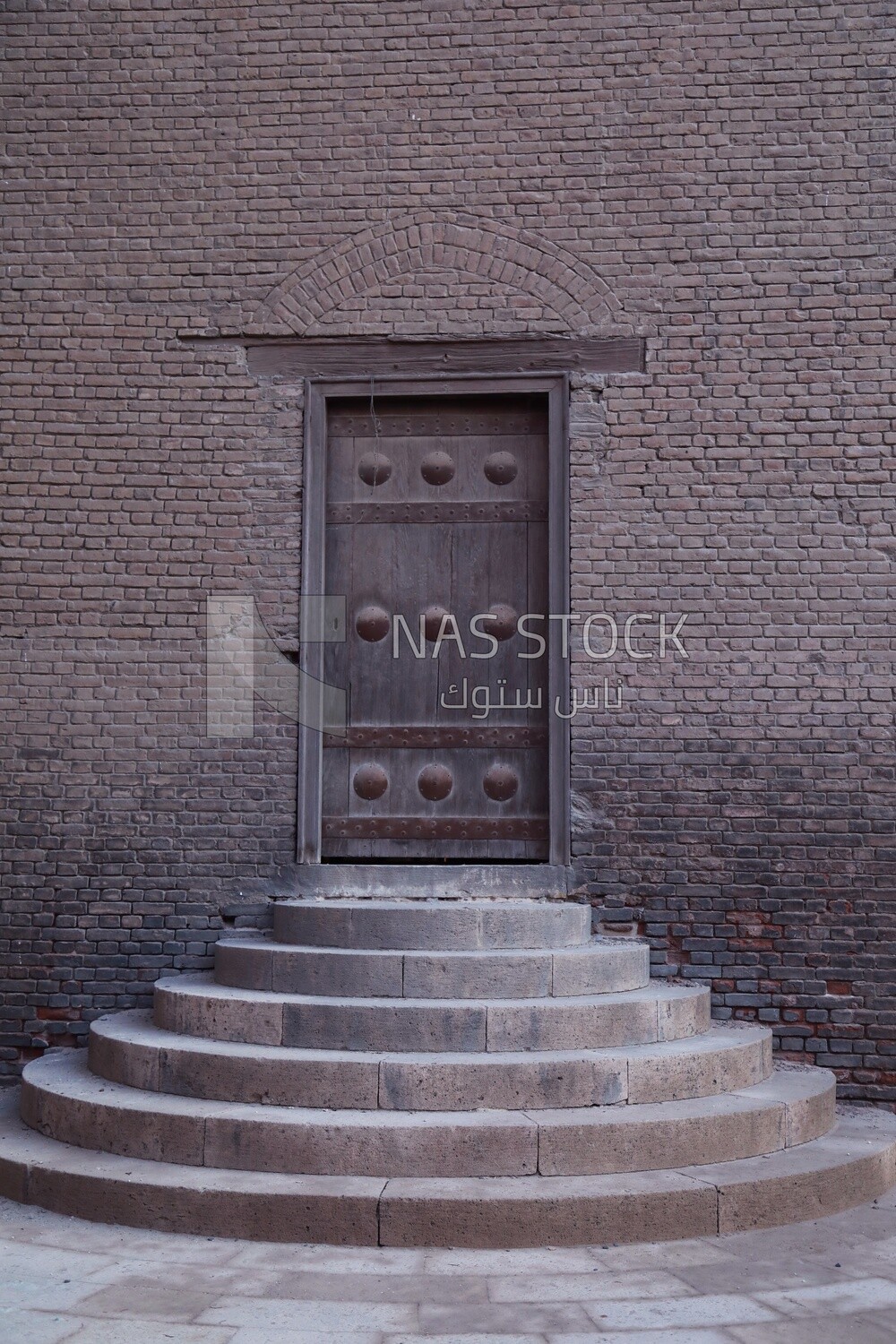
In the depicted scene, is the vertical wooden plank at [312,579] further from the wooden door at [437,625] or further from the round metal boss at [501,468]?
the round metal boss at [501,468]

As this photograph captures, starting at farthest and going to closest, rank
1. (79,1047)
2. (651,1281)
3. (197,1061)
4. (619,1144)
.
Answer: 1. (79,1047)
2. (197,1061)
3. (619,1144)
4. (651,1281)

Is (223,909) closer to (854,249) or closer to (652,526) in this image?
(652,526)

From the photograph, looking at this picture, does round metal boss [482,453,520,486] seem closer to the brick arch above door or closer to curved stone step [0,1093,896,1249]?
the brick arch above door

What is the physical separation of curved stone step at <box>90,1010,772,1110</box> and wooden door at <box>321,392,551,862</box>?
1762mm

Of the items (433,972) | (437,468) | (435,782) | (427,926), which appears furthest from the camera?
(437,468)

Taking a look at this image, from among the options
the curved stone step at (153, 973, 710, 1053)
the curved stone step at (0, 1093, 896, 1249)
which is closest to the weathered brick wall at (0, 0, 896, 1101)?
the curved stone step at (153, 973, 710, 1053)

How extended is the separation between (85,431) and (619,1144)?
14.5 feet

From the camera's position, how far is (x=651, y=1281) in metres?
3.62

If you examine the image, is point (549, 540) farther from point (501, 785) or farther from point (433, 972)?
point (433, 972)

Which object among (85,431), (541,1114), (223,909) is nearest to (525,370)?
(85,431)

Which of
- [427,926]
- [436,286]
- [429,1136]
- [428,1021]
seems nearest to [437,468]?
[436,286]

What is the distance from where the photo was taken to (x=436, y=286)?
6.31m

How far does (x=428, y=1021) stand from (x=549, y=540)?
→ 2683 millimetres

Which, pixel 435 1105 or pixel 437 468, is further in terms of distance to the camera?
pixel 437 468
